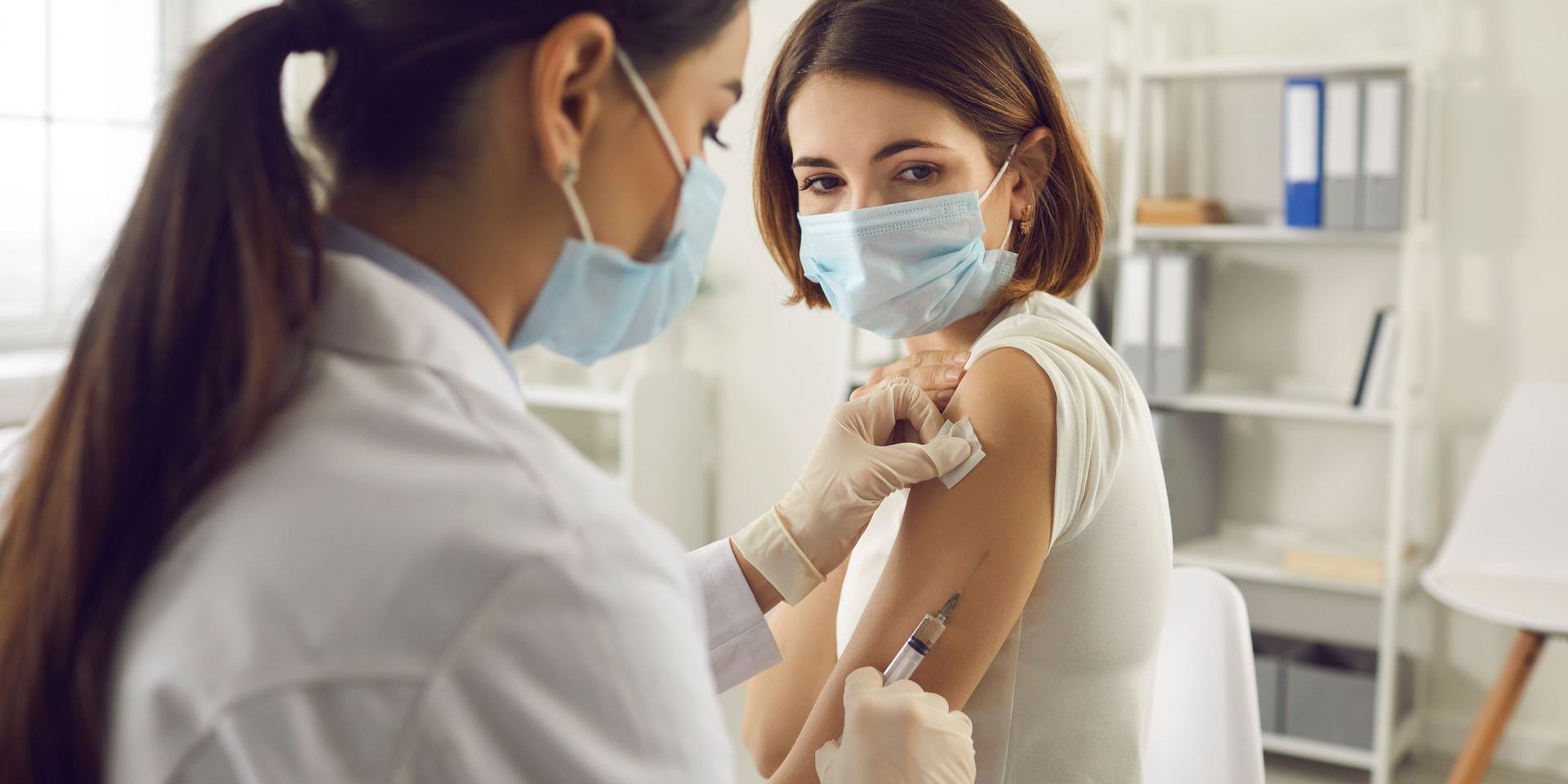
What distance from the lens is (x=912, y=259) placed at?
1254mm

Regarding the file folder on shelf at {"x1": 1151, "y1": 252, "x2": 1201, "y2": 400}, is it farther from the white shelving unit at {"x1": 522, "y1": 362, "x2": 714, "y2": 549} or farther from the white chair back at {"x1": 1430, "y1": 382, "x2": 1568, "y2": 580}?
the white shelving unit at {"x1": 522, "y1": 362, "x2": 714, "y2": 549}

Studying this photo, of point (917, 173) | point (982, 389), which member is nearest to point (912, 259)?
point (917, 173)

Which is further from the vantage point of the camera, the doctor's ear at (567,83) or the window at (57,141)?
the window at (57,141)

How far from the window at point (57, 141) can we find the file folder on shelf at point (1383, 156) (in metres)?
2.87

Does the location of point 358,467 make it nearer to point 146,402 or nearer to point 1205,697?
point 146,402

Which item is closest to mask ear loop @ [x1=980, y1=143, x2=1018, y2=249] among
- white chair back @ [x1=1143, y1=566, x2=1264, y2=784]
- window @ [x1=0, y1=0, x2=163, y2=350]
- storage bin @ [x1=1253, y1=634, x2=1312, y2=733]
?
white chair back @ [x1=1143, y1=566, x2=1264, y2=784]

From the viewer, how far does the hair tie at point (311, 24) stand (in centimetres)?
66

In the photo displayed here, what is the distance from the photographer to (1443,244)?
3.02 meters

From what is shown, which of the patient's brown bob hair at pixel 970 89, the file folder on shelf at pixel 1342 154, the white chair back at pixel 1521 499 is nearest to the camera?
the patient's brown bob hair at pixel 970 89

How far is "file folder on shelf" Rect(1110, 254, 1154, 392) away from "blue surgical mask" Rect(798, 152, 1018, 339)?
177 centimetres

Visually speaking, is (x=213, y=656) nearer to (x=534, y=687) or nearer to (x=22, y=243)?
(x=534, y=687)

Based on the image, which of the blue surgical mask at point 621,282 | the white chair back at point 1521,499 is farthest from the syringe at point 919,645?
the white chair back at point 1521,499

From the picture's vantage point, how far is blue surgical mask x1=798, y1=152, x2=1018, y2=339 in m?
1.24

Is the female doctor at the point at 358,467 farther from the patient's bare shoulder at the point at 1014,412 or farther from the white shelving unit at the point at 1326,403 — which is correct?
the white shelving unit at the point at 1326,403
